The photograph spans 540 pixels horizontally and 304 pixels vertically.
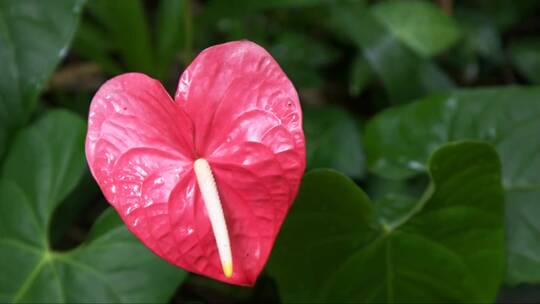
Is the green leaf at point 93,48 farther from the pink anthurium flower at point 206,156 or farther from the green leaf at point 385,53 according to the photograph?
the pink anthurium flower at point 206,156

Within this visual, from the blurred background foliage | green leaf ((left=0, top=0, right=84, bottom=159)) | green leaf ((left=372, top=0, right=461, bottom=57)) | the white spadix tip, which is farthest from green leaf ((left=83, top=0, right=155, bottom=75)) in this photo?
the white spadix tip

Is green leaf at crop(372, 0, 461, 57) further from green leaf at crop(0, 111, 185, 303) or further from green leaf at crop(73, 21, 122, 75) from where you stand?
green leaf at crop(0, 111, 185, 303)

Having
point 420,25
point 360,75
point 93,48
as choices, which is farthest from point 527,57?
point 93,48

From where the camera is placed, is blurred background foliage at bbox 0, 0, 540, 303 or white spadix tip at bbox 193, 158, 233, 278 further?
blurred background foliage at bbox 0, 0, 540, 303

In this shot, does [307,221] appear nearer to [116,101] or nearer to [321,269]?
[321,269]

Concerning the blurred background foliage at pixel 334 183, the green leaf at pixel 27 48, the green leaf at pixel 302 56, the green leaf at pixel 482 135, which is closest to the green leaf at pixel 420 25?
the blurred background foliage at pixel 334 183

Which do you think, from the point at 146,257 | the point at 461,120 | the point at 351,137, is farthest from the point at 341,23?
the point at 146,257

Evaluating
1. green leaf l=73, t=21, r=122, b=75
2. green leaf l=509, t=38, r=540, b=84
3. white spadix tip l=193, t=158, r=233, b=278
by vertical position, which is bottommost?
green leaf l=509, t=38, r=540, b=84
